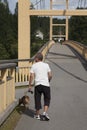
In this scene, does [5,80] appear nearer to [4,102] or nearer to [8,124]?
[4,102]

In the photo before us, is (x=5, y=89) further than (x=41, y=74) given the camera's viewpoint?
No

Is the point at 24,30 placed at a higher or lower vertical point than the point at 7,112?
higher

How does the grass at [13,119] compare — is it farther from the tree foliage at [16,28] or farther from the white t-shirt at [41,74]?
the tree foliage at [16,28]

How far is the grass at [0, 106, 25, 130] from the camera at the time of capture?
10.6 metres

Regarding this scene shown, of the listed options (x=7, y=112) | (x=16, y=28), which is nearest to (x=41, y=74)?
(x=7, y=112)

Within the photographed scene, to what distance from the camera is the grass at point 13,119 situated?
10.6 meters

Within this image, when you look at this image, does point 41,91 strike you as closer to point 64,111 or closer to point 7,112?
point 7,112

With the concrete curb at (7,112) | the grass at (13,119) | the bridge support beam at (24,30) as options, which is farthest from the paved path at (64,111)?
the bridge support beam at (24,30)

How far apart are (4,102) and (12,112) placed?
1209mm

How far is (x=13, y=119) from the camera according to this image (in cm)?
1169

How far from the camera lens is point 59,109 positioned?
1374cm

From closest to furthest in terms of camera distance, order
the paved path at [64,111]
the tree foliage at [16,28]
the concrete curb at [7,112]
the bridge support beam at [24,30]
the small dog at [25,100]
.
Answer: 1. the concrete curb at [7,112]
2. the paved path at [64,111]
3. the small dog at [25,100]
4. the bridge support beam at [24,30]
5. the tree foliage at [16,28]

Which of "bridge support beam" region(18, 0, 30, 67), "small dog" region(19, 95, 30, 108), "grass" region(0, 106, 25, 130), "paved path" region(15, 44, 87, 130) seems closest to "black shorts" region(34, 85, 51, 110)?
"paved path" region(15, 44, 87, 130)

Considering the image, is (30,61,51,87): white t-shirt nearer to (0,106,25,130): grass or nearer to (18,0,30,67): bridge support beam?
(0,106,25,130): grass
